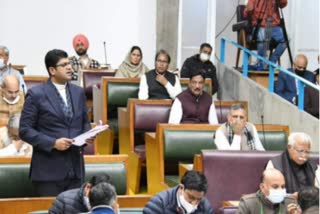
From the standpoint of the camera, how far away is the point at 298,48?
10820mm

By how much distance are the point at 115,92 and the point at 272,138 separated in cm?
220

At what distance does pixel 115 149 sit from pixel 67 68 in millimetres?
3806

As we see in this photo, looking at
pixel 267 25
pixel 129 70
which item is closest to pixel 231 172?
pixel 129 70

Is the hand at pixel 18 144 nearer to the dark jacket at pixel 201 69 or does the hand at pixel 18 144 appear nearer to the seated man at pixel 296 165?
the seated man at pixel 296 165

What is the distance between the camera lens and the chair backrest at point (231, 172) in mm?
5480

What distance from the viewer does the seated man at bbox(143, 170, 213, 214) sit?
176 inches

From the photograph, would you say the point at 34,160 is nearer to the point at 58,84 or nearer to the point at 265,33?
the point at 58,84

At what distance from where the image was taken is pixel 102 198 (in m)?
3.81

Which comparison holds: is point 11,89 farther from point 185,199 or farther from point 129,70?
point 129,70

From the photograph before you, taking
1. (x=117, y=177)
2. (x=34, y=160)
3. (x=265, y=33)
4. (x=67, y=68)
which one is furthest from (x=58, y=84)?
(x=265, y=33)

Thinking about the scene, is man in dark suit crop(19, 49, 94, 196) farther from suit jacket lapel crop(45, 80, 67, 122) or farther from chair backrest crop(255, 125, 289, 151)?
chair backrest crop(255, 125, 289, 151)

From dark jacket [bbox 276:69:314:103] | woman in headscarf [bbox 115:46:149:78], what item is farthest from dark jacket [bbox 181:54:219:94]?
dark jacket [bbox 276:69:314:103]

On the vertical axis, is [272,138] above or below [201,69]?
below

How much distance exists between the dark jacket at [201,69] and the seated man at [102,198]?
17.9ft
